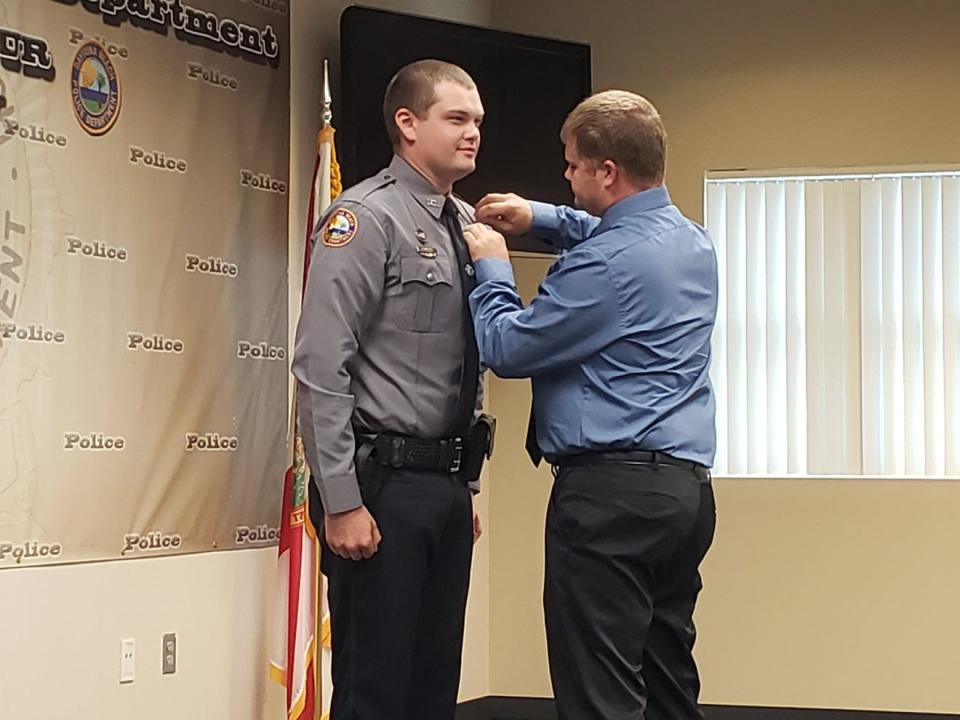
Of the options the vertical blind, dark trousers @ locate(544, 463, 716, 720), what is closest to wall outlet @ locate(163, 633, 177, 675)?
dark trousers @ locate(544, 463, 716, 720)

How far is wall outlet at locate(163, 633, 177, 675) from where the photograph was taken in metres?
3.75

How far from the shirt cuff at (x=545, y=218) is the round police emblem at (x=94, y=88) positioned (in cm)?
141

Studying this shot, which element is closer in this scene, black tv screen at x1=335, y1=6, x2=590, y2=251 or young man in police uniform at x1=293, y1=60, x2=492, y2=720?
young man in police uniform at x1=293, y1=60, x2=492, y2=720

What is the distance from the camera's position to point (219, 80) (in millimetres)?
3996

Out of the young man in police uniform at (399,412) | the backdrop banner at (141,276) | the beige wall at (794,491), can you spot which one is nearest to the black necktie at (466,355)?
the young man in police uniform at (399,412)

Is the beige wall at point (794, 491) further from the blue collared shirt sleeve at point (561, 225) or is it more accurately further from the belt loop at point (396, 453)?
the belt loop at point (396, 453)

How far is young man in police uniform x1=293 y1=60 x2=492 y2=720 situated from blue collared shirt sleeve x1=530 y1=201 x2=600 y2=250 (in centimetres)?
16

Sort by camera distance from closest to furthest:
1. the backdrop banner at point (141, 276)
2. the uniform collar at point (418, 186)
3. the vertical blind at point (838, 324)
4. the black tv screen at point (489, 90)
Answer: the uniform collar at point (418, 186) → the backdrop banner at point (141, 276) → the black tv screen at point (489, 90) → the vertical blind at point (838, 324)

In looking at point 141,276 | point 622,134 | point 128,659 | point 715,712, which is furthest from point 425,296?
point 715,712

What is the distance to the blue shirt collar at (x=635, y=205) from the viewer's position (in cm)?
259

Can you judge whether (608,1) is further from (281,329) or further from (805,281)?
(281,329)

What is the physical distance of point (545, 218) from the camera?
272 centimetres

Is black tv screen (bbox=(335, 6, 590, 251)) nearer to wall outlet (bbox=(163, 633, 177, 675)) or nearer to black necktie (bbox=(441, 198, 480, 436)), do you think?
wall outlet (bbox=(163, 633, 177, 675))

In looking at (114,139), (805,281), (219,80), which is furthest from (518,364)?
(805,281)
